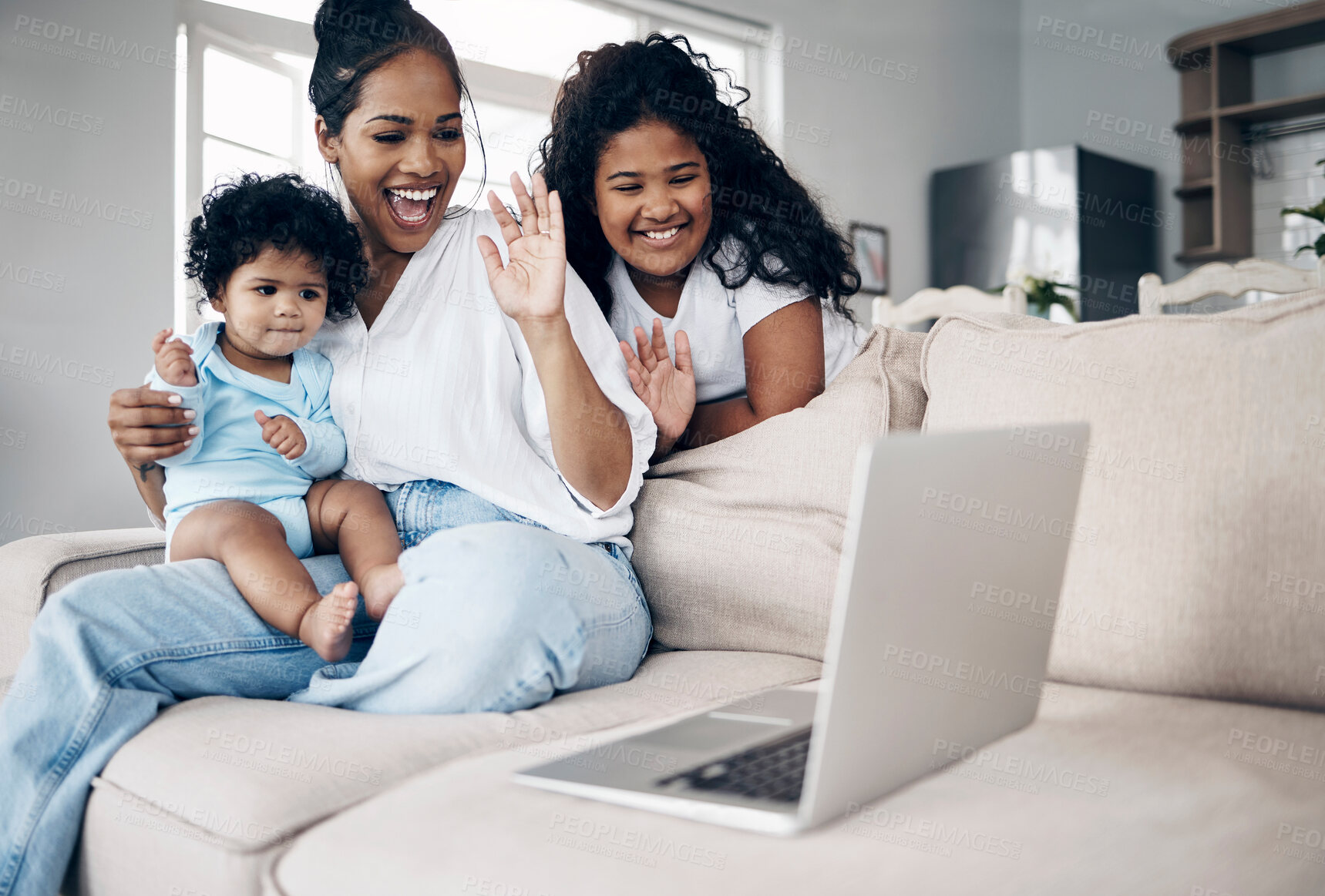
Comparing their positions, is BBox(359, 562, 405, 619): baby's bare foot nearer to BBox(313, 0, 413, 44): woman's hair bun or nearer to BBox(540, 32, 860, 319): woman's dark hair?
BBox(540, 32, 860, 319): woman's dark hair

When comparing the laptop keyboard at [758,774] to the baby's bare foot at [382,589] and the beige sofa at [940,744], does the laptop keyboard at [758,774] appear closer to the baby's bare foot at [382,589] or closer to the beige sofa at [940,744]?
the beige sofa at [940,744]

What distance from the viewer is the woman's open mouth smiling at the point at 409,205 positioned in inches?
51.9

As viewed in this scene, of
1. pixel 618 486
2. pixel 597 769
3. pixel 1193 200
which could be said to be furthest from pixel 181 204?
pixel 1193 200

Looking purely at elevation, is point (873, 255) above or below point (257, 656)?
above

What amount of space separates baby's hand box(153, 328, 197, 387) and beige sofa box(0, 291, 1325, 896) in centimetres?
28

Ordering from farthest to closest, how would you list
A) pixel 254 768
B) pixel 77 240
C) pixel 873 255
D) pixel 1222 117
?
pixel 873 255 < pixel 1222 117 < pixel 77 240 < pixel 254 768

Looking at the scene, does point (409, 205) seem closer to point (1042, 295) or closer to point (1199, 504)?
point (1199, 504)

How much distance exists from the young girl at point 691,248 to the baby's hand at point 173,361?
20.7 inches

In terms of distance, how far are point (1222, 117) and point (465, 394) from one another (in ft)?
14.6

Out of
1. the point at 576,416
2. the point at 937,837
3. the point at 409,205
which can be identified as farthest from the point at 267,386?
the point at 937,837

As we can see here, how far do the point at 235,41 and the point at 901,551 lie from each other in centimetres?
308

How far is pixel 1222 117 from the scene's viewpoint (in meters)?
4.48

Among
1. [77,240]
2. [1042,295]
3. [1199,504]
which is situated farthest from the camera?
[1042,295]

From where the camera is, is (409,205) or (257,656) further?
(409,205)
